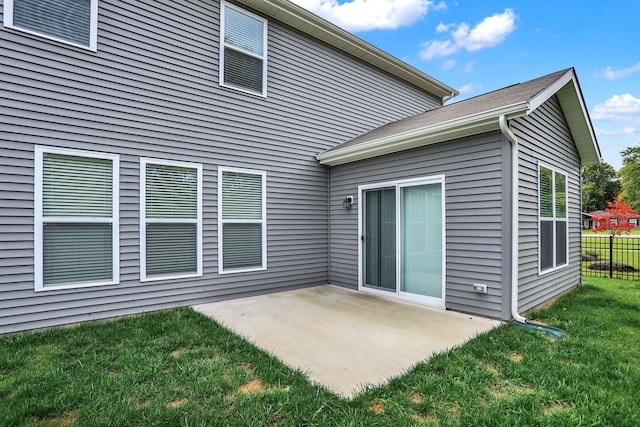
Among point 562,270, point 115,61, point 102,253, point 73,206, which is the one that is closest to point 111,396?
point 102,253

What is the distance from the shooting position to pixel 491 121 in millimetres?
3908

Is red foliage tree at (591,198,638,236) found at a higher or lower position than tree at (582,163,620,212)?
lower

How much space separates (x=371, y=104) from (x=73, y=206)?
20.1 feet

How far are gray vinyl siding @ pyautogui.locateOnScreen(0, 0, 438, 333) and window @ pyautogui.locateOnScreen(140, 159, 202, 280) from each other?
0.35 feet

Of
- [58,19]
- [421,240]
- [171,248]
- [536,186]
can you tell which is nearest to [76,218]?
[171,248]

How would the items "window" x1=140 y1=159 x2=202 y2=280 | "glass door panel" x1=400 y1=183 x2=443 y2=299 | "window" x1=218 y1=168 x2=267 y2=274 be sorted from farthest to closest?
"window" x1=218 y1=168 x2=267 y2=274 < "glass door panel" x1=400 y1=183 x2=443 y2=299 < "window" x1=140 y1=159 x2=202 y2=280

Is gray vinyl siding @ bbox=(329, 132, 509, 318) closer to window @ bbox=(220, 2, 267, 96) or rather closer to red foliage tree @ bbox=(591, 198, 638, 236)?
window @ bbox=(220, 2, 267, 96)

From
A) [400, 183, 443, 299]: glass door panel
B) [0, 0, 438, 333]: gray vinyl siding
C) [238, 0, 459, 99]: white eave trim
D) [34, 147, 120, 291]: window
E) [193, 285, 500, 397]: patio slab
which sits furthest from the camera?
[238, 0, 459, 99]: white eave trim

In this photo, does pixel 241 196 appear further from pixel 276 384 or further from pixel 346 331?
pixel 276 384

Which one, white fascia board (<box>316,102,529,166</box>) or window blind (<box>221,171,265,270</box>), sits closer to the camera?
white fascia board (<box>316,102,529,166</box>)

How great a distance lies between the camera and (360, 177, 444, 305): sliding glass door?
4746 millimetres

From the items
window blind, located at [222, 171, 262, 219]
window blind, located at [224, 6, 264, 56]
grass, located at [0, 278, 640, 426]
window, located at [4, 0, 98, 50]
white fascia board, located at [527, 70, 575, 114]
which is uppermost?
window blind, located at [224, 6, 264, 56]

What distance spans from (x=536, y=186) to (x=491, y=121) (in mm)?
1433

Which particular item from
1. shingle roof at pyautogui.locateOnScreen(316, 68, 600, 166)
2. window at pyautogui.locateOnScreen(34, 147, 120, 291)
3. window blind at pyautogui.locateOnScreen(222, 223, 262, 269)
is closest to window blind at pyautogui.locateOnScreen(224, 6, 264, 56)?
shingle roof at pyautogui.locateOnScreen(316, 68, 600, 166)
